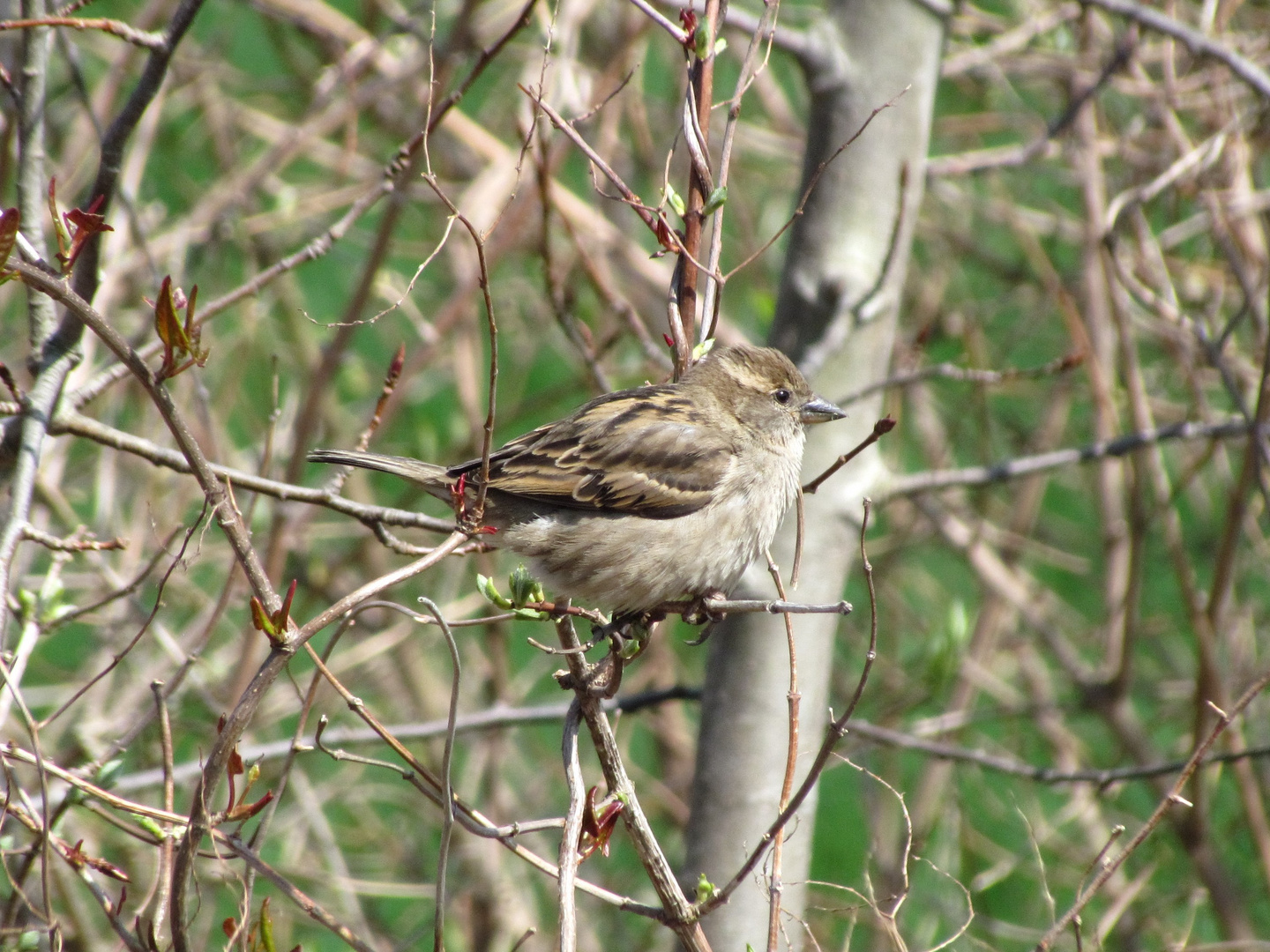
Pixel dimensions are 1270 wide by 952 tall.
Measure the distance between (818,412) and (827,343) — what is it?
193 millimetres

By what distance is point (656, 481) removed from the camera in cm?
340

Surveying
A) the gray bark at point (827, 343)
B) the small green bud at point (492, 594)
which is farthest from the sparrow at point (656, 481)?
the small green bud at point (492, 594)

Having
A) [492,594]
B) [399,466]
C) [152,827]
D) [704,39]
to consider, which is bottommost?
[152,827]

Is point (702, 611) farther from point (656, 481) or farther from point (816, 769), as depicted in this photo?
point (816, 769)

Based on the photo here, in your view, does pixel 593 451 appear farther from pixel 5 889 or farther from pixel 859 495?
pixel 5 889

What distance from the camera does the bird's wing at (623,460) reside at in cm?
338

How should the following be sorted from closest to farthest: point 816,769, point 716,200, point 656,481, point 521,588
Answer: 1. point 816,769
2. point 521,588
3. point 716,200
4. point 656,481

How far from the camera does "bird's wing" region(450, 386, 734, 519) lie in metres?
3.38

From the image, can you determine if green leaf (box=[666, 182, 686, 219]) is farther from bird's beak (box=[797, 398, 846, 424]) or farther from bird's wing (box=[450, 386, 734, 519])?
bird's beak (box=[797, 398, 846, 424])

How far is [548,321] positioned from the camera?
242 inches

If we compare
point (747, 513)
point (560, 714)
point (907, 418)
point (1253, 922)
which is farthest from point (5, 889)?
point (1253, 922)

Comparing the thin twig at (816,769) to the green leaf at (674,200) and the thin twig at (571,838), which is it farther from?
the green leaf at (674,200)

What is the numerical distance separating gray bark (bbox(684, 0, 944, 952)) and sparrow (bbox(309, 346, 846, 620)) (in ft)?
0.43

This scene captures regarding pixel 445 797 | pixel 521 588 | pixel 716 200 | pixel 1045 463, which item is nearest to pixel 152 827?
pixel 445 797
